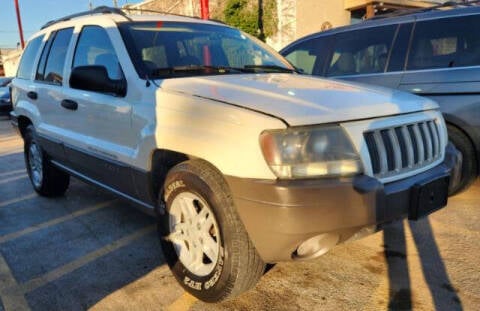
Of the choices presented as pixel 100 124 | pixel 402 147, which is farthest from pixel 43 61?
pixel 402 147

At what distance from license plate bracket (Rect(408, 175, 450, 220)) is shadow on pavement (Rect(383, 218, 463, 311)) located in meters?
0.15

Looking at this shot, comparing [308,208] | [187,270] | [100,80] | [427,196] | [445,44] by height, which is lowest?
[187,270]

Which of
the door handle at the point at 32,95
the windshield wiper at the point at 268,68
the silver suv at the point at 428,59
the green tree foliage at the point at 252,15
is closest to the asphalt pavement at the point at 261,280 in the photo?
the silver suv at the point at 428,59

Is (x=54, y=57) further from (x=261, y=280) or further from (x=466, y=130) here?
(x=466, y=130)

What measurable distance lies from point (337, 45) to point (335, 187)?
11.6 ft

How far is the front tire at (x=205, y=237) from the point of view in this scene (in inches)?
93.8

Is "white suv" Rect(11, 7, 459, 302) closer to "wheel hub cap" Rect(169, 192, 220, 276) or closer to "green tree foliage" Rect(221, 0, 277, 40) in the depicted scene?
"wheel hub cap" Rect(169, 192, 220, 276)

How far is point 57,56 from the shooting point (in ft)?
14.2

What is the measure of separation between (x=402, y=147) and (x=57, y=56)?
3.41 meters

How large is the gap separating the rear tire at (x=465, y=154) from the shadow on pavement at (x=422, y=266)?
698 mm

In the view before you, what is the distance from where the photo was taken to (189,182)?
2.52 meters

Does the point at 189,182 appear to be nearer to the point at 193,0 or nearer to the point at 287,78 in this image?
the point at 287,78

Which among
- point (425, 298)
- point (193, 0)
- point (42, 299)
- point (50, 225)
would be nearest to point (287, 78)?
point (425, 298)

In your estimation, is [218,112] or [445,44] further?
[445,44]
